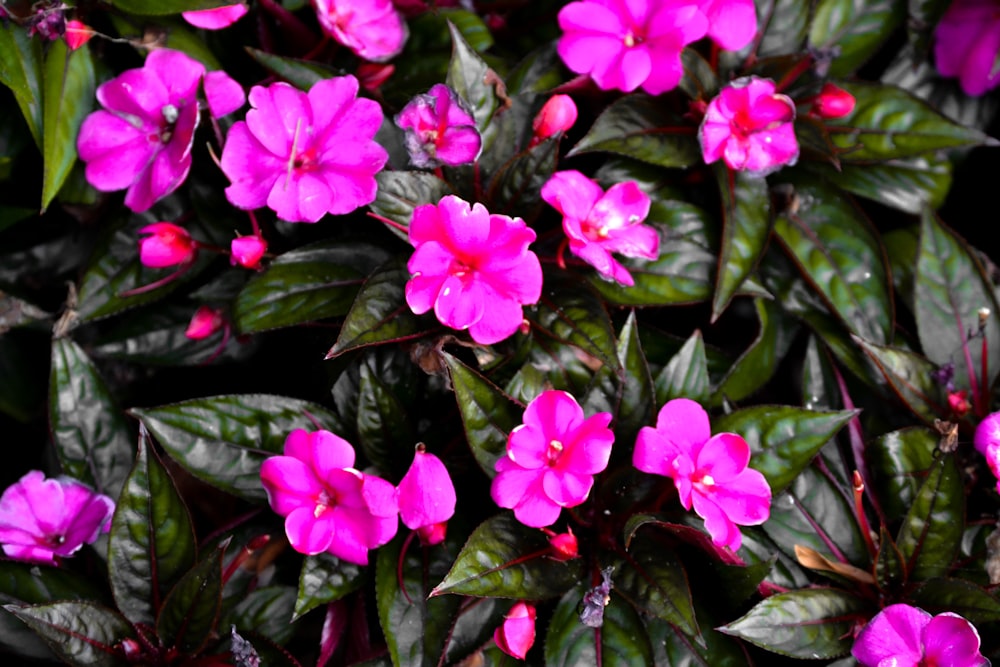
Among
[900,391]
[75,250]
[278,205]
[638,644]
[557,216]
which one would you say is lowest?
[638,644]

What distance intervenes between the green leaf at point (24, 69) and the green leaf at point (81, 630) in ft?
2.36

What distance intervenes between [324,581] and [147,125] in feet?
2.58

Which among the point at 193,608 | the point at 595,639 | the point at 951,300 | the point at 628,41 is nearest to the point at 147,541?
the point at 193,608

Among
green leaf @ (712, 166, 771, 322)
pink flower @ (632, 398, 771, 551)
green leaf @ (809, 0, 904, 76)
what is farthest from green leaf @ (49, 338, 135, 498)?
green leaf @ (809, 0, 904, 76)

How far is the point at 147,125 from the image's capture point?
4.78ft

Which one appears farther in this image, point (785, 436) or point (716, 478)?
point (785, 436)

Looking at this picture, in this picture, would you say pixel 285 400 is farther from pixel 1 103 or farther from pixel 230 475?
pixel 1 103

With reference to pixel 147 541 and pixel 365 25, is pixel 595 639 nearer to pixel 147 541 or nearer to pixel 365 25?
pixel 147 541

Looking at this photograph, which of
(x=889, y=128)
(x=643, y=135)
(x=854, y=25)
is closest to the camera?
(x=643, y=135)

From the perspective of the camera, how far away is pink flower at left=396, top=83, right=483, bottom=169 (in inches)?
51.0

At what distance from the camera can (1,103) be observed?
1.56m

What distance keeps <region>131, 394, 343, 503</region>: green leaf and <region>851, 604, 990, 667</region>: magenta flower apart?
849 millimetres

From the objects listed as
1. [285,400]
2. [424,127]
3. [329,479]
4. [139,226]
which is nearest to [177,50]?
[139,226]

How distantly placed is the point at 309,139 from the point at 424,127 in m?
0.18
